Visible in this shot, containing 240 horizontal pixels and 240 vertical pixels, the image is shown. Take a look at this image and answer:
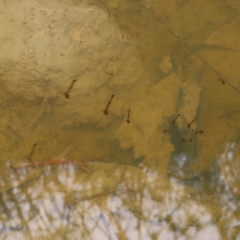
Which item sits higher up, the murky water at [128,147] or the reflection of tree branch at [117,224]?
the murky water at [128,147]

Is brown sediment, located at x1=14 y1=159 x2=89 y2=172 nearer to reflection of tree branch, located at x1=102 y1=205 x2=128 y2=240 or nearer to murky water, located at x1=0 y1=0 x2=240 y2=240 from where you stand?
murky water, located at x1=0 y1=0 x2=240 y2=240

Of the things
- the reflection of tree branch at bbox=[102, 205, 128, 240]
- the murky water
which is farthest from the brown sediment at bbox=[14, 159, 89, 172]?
the reflection of tree branch at bbox=[102, 205, 128, 240]

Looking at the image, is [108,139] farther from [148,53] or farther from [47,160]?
[148,53]

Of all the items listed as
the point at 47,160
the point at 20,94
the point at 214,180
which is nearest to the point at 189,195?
the point at 214,180

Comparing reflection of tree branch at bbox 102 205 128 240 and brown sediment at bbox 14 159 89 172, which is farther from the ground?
brown sediment at bbox 14 159 89 172

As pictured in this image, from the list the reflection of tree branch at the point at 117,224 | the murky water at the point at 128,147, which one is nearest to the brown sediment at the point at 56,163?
the murky water at the point at 128,147

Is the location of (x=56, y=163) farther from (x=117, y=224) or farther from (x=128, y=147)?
(x=117, y=224)

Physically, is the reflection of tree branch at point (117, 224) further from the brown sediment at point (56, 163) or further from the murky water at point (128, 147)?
the brown sediment at point (56, 163)

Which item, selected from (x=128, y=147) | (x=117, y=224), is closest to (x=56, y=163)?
(x=128, y=147)
